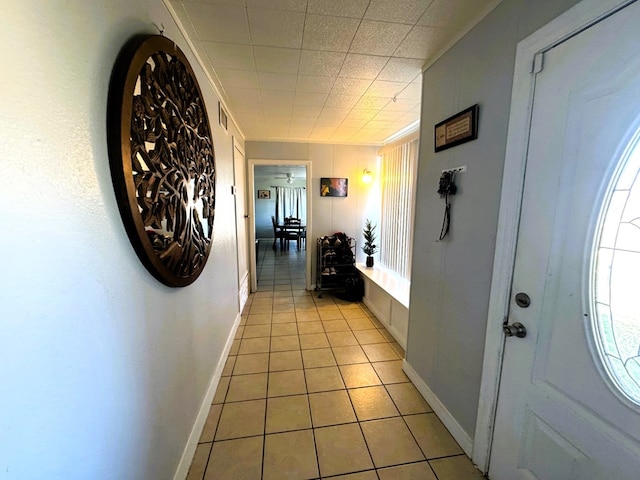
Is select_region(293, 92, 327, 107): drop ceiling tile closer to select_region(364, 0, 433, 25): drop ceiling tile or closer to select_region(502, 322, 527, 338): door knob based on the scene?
select_region(364, 0, 433, 25): drop ceiling tile

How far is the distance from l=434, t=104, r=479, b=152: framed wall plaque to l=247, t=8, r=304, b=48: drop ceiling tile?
3.25 feet

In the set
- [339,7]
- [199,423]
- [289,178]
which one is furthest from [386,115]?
[289,178]

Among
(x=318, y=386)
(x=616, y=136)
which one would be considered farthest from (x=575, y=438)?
(x=318, y=386)

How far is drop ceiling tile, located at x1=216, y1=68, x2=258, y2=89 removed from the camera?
6.23 ft

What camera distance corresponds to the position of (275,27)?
4.67 feet

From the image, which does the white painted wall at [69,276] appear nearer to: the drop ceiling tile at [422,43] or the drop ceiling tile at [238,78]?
the drop ceiling tile at [238,78]

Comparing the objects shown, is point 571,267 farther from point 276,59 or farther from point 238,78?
point 238,78

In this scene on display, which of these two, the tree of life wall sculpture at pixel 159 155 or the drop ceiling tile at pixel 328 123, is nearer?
the tree of life wall sculpture at pixel 159 155

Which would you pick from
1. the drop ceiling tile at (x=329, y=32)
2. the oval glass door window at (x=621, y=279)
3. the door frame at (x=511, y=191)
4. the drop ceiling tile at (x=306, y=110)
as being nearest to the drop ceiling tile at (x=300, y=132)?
the drop ceiling tile at (x=306, y=110)

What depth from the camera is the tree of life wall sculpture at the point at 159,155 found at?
0.85 m

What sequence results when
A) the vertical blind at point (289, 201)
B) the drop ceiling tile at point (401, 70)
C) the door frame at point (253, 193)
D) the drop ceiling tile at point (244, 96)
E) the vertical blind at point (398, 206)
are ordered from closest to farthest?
1. the drop ceiling tile at point (401, 70)
2. the drop ceiling tile at point (244, 96)
3. the vertical blind at point (398, 206)
4. the door frame at point (253, 193)
5. the vertical blind at point (289, 201)

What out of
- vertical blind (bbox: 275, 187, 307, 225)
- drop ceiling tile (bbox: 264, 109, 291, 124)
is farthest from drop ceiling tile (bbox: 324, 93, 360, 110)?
vertical blind (bbox: 275, 187, 307, 225)

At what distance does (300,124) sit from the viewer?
308 cm

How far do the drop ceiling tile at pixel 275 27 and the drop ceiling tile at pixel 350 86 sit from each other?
55 centimetres
